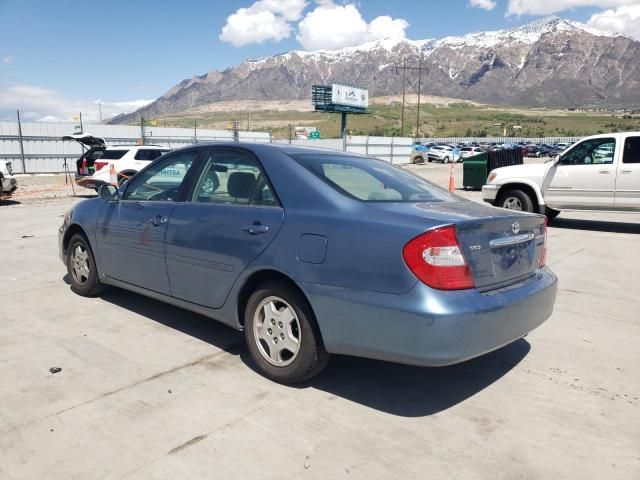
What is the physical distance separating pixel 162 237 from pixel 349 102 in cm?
5309

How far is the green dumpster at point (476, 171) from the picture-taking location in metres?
20.1

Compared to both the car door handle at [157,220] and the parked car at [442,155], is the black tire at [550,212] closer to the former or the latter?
the car door handle at [157,220]

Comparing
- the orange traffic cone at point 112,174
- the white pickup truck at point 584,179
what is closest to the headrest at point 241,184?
the white pickup truck at point 584,179

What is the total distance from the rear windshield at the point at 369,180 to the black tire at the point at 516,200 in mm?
7321

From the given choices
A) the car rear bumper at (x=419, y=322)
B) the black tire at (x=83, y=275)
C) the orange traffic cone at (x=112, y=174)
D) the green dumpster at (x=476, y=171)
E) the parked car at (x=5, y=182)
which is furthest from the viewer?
the green dumpster at (x=476, y=171)

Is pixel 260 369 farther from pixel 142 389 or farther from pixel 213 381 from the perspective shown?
pixel 142 389

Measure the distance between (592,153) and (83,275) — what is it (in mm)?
9368

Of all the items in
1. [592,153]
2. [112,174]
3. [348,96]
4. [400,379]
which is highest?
[348,96]

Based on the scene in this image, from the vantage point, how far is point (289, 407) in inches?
130

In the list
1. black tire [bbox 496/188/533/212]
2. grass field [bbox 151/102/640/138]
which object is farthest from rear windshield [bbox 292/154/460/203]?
grass field [bbox 151/102/640/138]

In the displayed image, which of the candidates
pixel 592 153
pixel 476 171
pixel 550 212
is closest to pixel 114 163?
pixel 550 212

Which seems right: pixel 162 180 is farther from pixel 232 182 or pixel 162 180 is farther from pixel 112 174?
pixel 112 174

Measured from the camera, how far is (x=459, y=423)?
10.4 feet

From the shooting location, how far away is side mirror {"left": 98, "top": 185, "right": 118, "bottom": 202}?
5.07 metres
